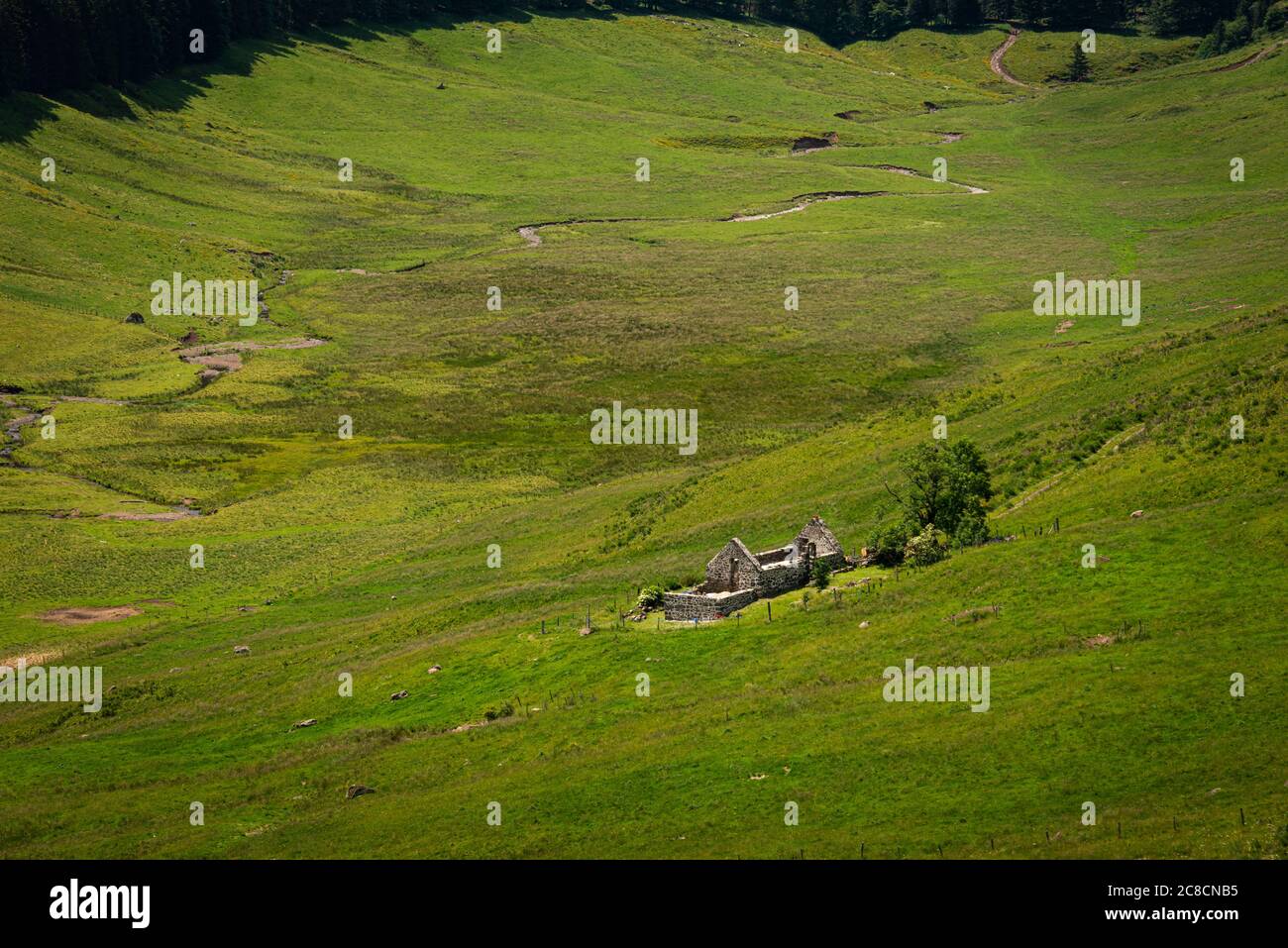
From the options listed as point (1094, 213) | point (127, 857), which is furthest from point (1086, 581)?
point (1094, 213)

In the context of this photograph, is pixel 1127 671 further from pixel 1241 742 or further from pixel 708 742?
pixel 708 742

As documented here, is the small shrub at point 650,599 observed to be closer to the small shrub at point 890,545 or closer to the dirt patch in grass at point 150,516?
the small shrub at point 890,545

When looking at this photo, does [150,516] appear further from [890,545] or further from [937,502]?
[937,502]

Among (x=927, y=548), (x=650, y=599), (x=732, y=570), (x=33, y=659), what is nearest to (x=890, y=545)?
(x=927, y=548)

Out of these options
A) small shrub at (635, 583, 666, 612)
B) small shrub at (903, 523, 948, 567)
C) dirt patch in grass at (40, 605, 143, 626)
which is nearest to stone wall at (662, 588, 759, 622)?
small shrub at (635, 583, 666, 612)

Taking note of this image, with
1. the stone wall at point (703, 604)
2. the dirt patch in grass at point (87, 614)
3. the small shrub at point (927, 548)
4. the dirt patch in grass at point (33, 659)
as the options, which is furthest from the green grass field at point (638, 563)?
the small shrub at point (927, 548)

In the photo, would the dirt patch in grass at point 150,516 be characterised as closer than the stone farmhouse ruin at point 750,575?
No

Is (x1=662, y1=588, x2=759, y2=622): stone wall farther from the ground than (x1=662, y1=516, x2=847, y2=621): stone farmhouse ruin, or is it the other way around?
(x1=662, y1=516, x2=847, y2=621): stone farmhouse ruin

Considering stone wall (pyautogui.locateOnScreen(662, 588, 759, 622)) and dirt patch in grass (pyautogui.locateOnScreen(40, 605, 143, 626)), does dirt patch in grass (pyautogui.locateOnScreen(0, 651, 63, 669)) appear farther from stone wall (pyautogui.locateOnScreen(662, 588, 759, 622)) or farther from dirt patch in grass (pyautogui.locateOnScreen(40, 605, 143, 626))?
stone wall (pyautogui.locateOnScreen(662, 588, 759, 622))
